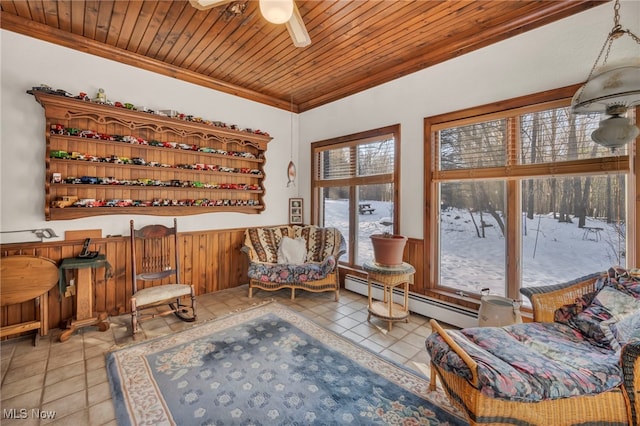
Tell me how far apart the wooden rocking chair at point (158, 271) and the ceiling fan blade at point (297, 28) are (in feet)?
8.10

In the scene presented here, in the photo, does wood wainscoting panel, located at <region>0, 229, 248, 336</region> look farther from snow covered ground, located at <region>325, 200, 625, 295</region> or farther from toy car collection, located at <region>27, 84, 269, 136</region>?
snow covered ground, located at <region>325, 200, 625, 295</region>

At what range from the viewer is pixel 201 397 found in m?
1.79

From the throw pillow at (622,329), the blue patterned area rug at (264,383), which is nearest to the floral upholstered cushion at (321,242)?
the blue patterned area rug at (264,383)

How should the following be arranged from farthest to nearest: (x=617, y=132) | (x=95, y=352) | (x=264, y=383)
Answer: (x=95, y=352)
(x=264, y=383)
(x=617, y=132)

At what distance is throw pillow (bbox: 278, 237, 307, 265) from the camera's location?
12.7ft

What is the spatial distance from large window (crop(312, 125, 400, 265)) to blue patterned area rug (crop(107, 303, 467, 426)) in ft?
5.49

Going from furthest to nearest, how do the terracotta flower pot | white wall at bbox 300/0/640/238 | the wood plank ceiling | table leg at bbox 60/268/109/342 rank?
the terracotta flower pot < table leg at bbox 60/268/109/342 < the wood plank ceiling < white wall at bbox 300/0/640/238

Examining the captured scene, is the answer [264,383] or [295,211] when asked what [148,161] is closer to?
[295,211]

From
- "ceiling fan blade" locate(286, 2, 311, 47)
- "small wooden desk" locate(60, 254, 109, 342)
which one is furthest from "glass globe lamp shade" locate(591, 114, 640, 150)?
"small wooden desk" locate(60, 254, 109, 342)

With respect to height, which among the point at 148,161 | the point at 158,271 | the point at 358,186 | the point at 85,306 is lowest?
the point at 85,306

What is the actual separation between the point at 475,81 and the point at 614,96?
4.34 ft

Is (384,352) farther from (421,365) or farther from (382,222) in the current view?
(382,222)

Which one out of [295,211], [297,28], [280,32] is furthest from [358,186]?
[297,28]

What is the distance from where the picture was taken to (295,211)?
15.4 feet
